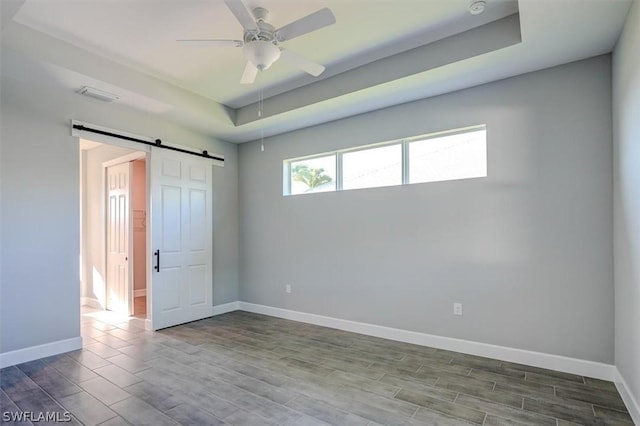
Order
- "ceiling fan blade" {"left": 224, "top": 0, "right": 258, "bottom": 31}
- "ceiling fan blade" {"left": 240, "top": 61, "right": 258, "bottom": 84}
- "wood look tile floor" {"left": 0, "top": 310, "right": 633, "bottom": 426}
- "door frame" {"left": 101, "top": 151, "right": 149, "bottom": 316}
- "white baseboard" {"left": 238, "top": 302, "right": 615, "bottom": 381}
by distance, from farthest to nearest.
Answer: "door frame" {"left": 101, "top": 151, "right": 149, "bottom": 316}
"white baseboard" {"left": 238, "top": 302, "right": 615, "bottom": 381}
"ceiling fan blade" {"left": 240, "top": 61, "right": 258, "bottom": 84}
"wood look tile floor" {"left": 0, "top": 310, "right": 633, "bottom": 426}
"ceiling fan blade" {"left": 224, "top": 0, "right": 258, "bottom": 31}

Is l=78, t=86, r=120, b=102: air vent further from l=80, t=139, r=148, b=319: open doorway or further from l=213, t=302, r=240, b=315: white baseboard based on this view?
l=213, t=302, r=240, b=315: white baseboard

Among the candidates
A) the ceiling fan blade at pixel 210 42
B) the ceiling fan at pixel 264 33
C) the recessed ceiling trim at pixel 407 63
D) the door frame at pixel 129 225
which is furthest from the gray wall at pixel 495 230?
the door frame at pixel 129 225

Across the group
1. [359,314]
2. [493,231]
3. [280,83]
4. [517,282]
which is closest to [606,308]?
[517,282]

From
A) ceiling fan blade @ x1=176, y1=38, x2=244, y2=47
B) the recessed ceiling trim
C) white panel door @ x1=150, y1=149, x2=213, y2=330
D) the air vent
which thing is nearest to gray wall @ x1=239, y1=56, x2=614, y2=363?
the recessed ceiling trim

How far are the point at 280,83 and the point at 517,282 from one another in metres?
3.43

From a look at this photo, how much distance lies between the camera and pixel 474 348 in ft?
11.5

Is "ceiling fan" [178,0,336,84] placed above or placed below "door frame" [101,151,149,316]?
above

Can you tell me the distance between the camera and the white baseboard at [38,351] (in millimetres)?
3217

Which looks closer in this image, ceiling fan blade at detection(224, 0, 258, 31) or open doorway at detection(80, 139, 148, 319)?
ceiling fan blade at detection(224, 0, 258, 31)

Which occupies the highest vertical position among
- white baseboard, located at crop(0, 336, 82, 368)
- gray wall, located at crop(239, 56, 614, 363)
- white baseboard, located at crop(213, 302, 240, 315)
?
gray wall, located at crop(239, 56, 614, 363)

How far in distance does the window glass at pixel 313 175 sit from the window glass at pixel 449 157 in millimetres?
1183

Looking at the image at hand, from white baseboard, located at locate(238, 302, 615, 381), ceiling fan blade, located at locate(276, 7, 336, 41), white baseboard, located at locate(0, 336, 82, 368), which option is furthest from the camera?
white baseboard, located at locate(0, 336, 82, 368)

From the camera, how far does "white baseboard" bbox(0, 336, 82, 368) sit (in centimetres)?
322

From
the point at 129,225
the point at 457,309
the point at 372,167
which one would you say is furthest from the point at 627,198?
the point at 129,225
